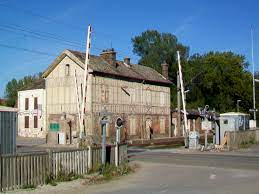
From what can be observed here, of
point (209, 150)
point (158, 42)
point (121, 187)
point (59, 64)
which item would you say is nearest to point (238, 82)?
point (158, 42)

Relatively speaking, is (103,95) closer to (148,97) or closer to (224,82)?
(148,97)

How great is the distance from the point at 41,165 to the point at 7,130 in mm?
2506

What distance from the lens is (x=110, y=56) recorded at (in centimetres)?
5162

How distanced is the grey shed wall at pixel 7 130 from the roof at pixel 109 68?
1155 inches

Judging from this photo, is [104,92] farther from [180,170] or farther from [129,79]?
[180,170]

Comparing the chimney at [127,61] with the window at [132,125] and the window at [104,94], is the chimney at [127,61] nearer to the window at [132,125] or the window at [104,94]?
the window at [132,125]

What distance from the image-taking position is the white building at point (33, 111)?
56.9m

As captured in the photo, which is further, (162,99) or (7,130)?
(162,99)

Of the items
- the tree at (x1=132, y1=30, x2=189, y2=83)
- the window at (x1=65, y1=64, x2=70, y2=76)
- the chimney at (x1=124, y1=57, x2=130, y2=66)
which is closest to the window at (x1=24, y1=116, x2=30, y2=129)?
the window at (x1=65, y1=64, x2=70, y2=76)

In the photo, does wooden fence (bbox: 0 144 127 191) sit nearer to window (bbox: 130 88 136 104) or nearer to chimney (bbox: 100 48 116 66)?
window (bbox: 130 88 136 104)

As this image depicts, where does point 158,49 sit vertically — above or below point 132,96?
above

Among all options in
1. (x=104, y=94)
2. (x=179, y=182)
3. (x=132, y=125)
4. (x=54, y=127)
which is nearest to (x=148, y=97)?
(x=132, y=125)

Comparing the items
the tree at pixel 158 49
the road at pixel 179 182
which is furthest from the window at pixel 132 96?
the tree at pixel 158 49

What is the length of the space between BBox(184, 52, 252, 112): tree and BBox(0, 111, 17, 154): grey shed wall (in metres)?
66.0
